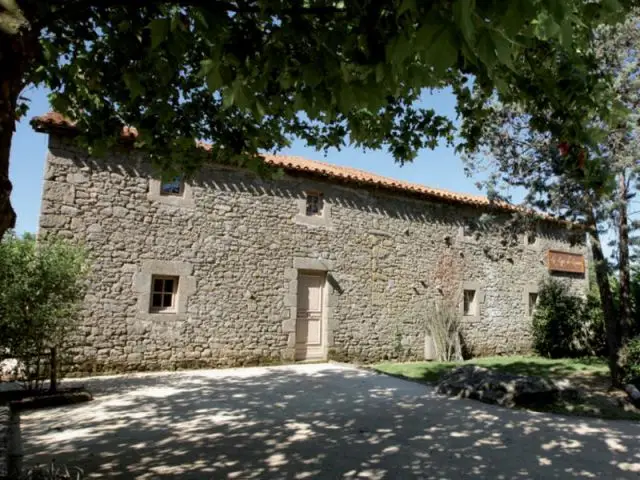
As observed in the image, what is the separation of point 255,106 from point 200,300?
689 centimetres

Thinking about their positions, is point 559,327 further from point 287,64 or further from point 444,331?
point 287,64

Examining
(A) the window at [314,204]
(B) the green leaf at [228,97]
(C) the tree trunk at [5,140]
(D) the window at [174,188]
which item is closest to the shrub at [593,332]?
(A) the window at [314,204]

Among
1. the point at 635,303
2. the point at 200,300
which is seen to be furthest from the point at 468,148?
the point at 635,303

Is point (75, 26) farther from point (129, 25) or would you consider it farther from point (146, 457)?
point (146, 457)

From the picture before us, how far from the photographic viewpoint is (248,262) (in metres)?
9.34

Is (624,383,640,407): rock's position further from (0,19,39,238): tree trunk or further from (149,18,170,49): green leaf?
(0,19,39,238): tree trunk

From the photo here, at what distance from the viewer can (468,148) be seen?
4.75 metres

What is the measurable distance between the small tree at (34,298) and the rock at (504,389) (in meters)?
5.58

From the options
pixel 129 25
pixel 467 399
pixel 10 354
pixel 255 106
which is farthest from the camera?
pixel 467 399

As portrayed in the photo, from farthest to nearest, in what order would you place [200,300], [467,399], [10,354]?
[200,300] → [467,399] → [10,354]

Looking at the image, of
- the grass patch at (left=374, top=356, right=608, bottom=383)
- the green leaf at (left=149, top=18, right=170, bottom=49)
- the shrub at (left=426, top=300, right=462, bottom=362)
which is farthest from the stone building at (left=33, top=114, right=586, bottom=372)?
the green leaf at (left=149, top=18, right=170, bottom=49)

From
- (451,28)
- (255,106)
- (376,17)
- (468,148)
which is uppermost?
(468,148)

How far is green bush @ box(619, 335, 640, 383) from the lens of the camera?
24.2 ft

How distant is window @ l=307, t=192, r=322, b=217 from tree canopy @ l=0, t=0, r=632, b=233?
510 cm
